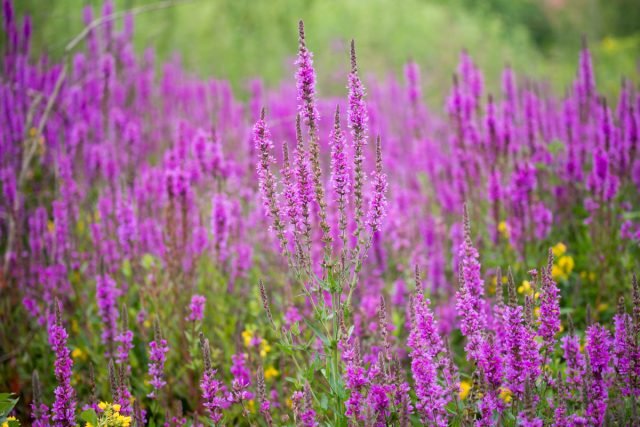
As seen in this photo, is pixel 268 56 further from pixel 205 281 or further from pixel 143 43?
pixel 205 281

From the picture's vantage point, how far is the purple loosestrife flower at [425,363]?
→ 2.04m

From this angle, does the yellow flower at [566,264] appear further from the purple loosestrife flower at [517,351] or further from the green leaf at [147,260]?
the green leaf at [147,260]

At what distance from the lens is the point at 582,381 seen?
87.8 inches

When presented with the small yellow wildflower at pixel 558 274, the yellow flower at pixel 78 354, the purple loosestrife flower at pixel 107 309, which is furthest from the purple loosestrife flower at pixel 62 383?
the small yellow wildflower at pixel 558 274

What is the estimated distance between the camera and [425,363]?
2.03m

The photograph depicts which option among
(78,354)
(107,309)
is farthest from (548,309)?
(78,354)

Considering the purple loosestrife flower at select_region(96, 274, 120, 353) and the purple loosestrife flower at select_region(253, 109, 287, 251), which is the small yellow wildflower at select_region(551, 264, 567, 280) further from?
the purple loosestrife flower at select_region(96, 274, 120, 353)

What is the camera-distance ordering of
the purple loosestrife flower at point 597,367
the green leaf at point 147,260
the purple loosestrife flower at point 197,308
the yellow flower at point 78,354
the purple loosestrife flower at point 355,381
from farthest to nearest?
the green leaf at point 147,260 < the yellow flower at point 78,354 < the purple loosestrife flower at point 197,308 < the purple loosestrife flower at point 597,367 < the purple loosestrife flower at point 355,381

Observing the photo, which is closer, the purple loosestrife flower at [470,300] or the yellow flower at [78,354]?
the purple loosestrife flower at [470,300]

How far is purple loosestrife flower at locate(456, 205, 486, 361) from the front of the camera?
2.10 m

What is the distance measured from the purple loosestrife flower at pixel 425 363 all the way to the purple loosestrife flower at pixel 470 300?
0.35 ft

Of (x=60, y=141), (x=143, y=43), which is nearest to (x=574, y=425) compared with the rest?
(x=60, y=141)

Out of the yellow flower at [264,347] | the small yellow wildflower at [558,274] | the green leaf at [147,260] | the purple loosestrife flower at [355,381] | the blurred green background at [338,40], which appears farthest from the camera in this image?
the blurred green background at [338,40]

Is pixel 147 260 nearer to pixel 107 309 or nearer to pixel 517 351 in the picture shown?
pixel 107 309
